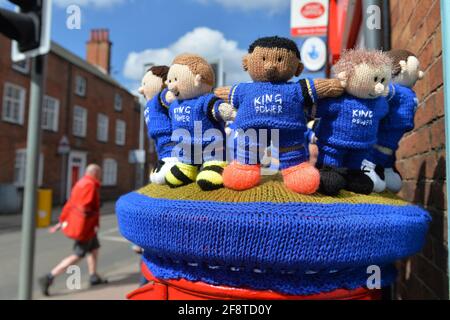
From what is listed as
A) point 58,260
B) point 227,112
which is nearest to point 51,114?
point 58,260

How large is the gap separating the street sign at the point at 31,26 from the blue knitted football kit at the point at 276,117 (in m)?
1.67

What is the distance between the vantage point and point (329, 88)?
121cm

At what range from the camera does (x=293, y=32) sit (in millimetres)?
4965

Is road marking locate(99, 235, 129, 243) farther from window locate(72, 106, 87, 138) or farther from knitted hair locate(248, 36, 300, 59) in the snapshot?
window locate(72, 106, 87, 138)

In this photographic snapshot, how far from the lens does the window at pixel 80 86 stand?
18812 mm

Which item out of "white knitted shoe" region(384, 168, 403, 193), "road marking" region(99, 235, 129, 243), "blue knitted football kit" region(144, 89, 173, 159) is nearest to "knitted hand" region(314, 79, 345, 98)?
"white knitted shoe" region(384, 168, 403, 193)

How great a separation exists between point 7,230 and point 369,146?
428 inches

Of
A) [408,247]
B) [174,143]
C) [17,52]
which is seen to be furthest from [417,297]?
[17,52]

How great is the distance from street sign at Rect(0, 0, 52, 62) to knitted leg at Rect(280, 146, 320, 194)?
1.80 meters

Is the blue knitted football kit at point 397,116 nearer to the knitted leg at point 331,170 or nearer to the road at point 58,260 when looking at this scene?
the knitted leg at point 331,170

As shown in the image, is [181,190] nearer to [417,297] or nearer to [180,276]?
[180,276]

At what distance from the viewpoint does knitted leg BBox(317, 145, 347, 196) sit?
1169 millimetres

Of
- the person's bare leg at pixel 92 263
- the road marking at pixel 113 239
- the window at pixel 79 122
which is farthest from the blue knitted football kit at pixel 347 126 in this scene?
the window at pixel 79 122

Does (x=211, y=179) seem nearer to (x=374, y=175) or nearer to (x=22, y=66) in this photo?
(x=374, y=175)
